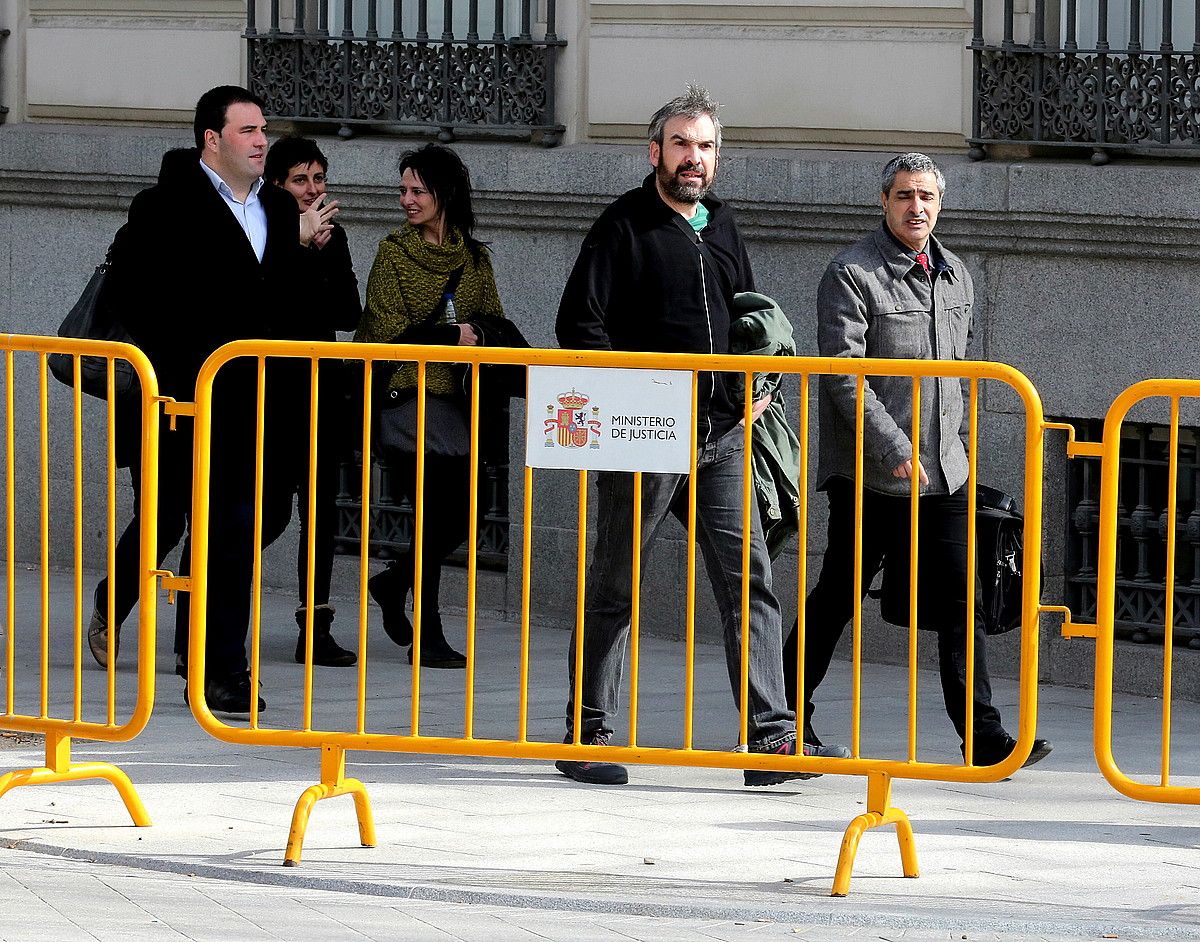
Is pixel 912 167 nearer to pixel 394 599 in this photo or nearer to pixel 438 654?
pixel 438 654

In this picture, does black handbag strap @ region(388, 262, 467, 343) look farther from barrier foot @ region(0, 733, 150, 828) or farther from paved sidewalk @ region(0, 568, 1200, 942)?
barrier foot @ region(0, 733, 150, 828)

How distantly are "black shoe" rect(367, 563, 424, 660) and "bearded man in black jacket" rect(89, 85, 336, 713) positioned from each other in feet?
2.74

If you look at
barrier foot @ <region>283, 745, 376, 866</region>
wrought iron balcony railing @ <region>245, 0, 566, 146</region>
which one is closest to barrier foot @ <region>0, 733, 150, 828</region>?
barrier foot @ <region>283, 745, 376, 866</region>

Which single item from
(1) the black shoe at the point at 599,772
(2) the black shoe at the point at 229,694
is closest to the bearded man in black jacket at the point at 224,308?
(2) the black shoe at the point at 229,694

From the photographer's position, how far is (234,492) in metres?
8.33

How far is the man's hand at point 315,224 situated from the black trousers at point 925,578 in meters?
2.47

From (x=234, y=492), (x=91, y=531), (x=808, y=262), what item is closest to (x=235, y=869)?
(x=234, y=492)

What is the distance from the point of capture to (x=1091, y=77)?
927 centimetres

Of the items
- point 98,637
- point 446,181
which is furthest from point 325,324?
point 98,637

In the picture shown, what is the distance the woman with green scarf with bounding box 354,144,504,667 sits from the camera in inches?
360

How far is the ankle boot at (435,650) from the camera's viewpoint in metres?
9.24

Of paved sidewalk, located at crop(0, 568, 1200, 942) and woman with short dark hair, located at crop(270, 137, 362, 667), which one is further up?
woman with short dark hair, located at crop(270, 137, 362, 667)

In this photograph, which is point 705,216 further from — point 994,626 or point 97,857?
point 97,857

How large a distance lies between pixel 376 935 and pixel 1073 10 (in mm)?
5055
